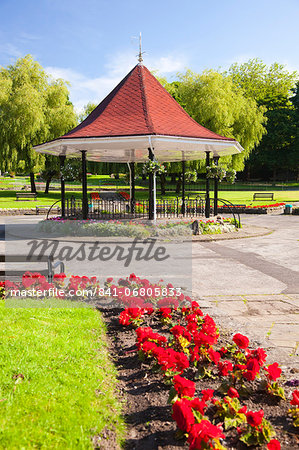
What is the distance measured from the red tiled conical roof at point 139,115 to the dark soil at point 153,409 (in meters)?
11.7

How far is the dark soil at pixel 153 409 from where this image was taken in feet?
9.55

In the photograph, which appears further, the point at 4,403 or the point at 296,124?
the point at 296,124

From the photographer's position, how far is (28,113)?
33.7 metres

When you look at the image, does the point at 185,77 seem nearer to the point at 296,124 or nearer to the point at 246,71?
the point at 296,124

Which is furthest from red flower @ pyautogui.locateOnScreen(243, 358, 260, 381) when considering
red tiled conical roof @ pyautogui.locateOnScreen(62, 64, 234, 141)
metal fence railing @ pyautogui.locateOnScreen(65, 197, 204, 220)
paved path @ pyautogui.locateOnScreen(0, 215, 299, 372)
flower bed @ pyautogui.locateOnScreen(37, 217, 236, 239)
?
metal fence railing @ pyautogui.locateOnScreen(65, 197, 204, 220)

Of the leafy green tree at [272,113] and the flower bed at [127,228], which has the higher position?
the leafy green tree at [272,113]

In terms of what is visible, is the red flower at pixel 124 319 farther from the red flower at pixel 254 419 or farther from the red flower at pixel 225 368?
the red flower at pixel 254 419

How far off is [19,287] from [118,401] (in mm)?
3863

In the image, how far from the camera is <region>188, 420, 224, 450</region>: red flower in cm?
248

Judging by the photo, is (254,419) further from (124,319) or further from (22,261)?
(22,261)

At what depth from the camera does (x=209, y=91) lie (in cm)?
3341

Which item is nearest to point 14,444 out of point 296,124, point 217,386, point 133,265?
point 217,386

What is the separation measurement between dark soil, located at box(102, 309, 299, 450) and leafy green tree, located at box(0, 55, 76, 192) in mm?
32963

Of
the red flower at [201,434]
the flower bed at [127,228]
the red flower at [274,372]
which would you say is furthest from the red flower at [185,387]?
the flower bed at [127,228]
